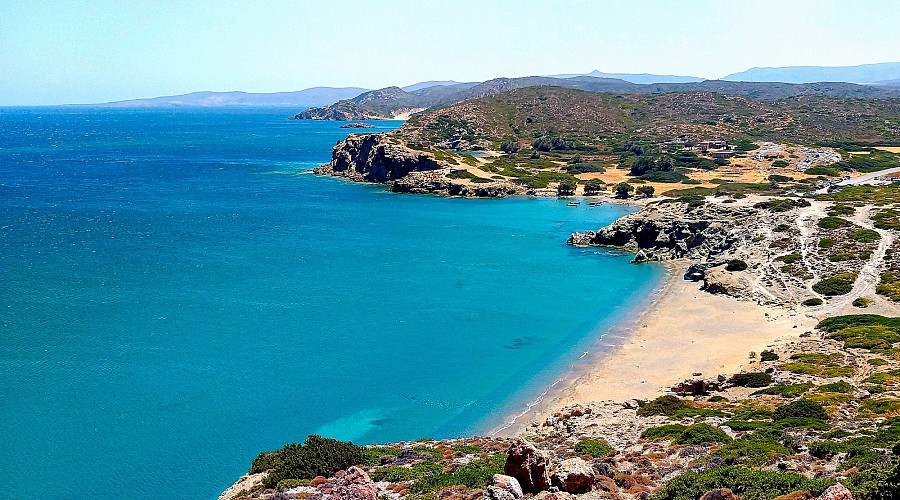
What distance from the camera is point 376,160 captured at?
13275 cm

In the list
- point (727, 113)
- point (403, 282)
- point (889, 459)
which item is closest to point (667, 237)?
point (403, 282)

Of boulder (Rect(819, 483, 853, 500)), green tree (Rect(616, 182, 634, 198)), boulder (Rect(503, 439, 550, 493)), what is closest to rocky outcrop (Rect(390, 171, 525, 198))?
green tree (Rect(616, 182, 634, 198))

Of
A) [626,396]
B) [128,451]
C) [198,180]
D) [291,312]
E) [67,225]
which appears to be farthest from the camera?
[198,180]

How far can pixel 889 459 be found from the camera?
57.5ft

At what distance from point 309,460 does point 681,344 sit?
30076mm

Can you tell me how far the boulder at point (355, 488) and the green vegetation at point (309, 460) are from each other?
8.12ft

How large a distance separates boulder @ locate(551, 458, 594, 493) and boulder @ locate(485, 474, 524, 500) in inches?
59.0

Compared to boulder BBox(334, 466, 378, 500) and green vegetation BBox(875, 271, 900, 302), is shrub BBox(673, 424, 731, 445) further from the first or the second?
green vegetation BBox(875, 271, 900, 302)

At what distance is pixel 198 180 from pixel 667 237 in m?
94.2

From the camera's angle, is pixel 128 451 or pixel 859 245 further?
pixel 859 245

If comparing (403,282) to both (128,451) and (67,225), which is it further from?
(67,225)

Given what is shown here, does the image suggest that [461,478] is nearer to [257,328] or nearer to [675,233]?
[257,328]

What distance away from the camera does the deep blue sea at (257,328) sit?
31766mm

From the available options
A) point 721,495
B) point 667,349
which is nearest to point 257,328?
point 667,349
